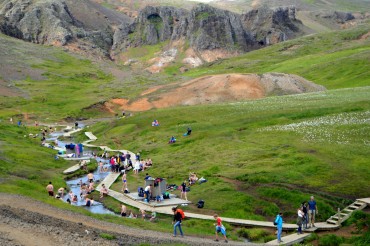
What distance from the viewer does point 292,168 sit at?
199 ft

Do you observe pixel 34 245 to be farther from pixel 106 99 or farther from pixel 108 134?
pixel 106 99

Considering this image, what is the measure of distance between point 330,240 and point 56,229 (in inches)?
865

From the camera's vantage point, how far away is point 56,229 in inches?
1490

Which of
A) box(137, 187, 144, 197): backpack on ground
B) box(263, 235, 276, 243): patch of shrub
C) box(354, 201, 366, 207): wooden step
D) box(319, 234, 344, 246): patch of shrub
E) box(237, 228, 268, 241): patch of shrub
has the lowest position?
box(137, 187, 144, 197): backpack on ground

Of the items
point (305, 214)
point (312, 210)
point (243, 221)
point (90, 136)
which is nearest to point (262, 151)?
point (243, 221)

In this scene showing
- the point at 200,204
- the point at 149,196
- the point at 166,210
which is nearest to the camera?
the point at 166,210

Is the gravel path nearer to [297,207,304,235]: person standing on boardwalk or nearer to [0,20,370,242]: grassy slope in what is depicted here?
[0,20,370,242]: grassy slope

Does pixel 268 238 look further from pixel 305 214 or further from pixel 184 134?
→ pixel 184 134

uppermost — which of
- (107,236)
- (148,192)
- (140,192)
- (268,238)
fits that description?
(107,236)

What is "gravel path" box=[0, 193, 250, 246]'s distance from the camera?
34812 mm

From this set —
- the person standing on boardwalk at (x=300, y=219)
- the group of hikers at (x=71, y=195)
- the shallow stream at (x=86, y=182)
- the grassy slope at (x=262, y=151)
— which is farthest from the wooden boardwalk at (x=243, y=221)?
the group of hikers at (x=71, y=195)

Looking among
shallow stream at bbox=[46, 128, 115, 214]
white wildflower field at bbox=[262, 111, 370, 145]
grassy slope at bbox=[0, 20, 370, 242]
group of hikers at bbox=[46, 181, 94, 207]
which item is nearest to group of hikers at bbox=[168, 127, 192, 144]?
grassy slope at bbox=[0, 20, 370, 242]

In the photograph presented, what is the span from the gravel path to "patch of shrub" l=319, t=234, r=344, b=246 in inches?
269

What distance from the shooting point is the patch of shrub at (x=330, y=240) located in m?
43.9
